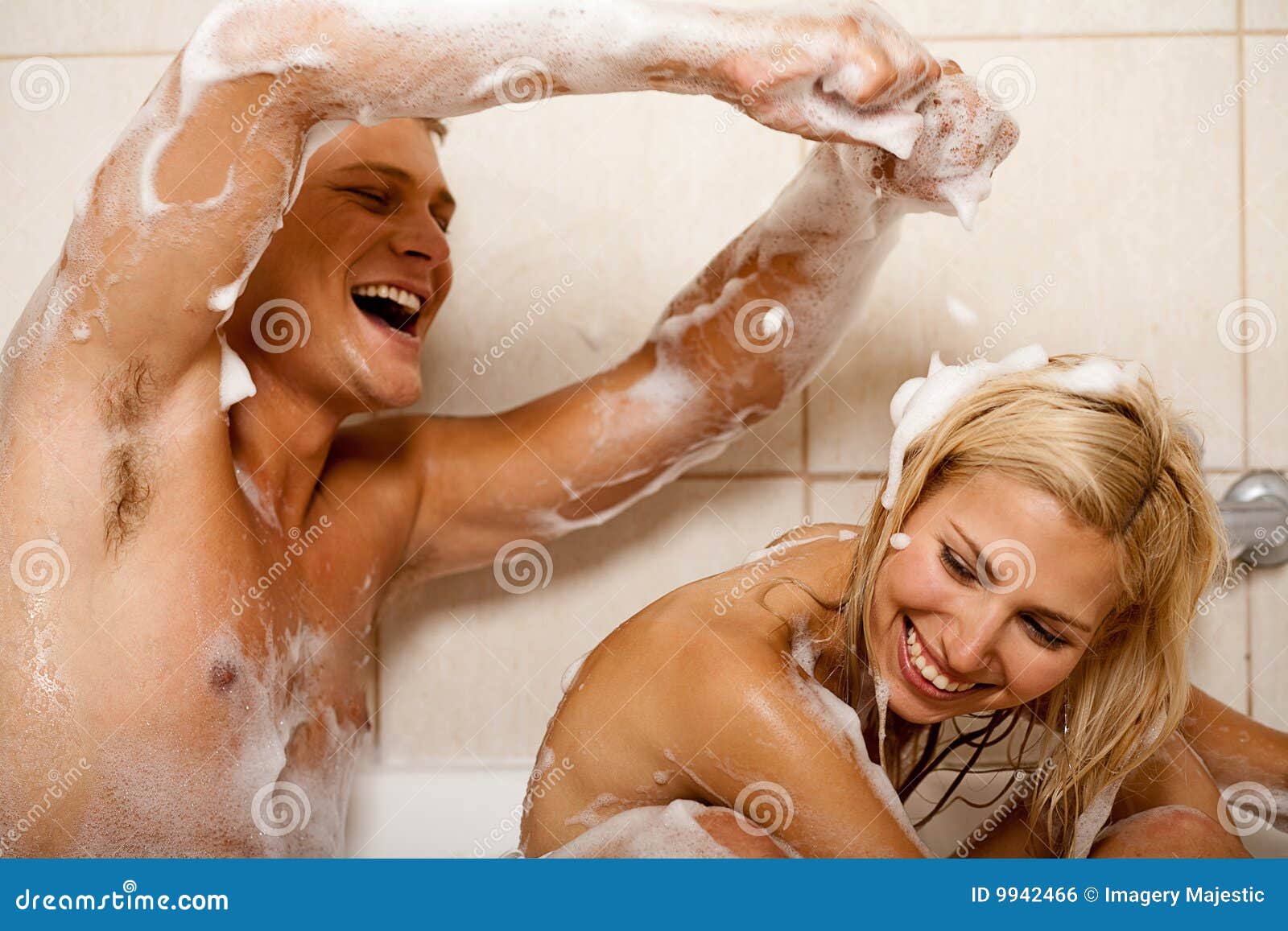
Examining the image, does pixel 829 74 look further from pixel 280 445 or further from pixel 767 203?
pixel 280 445

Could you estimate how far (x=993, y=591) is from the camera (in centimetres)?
79

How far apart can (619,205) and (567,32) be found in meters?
0.43

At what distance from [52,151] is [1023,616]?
1.20m

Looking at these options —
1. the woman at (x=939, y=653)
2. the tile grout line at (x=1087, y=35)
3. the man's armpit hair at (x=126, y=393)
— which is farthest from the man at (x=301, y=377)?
the tile grout line at (x=1087, y=35)

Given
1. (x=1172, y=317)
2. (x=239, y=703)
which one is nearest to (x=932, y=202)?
(x=1172, y=317)

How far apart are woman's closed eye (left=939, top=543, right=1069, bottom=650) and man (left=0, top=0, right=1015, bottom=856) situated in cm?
32

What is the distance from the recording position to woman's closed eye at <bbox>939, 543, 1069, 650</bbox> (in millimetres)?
796

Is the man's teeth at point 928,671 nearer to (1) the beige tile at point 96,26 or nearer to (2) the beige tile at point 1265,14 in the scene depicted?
(2) the beige tile at point 1265,14

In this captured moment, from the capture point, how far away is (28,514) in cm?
79

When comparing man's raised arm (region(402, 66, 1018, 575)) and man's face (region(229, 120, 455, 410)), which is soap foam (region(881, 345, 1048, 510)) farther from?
man's face (region(229, 120, 455, 410))

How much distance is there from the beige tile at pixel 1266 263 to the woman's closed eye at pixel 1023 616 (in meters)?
0.55

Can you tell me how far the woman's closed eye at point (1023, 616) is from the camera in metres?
0.80

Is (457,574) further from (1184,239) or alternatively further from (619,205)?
(1184,239)

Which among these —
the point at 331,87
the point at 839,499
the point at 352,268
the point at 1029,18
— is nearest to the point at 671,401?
the point at 839,499
